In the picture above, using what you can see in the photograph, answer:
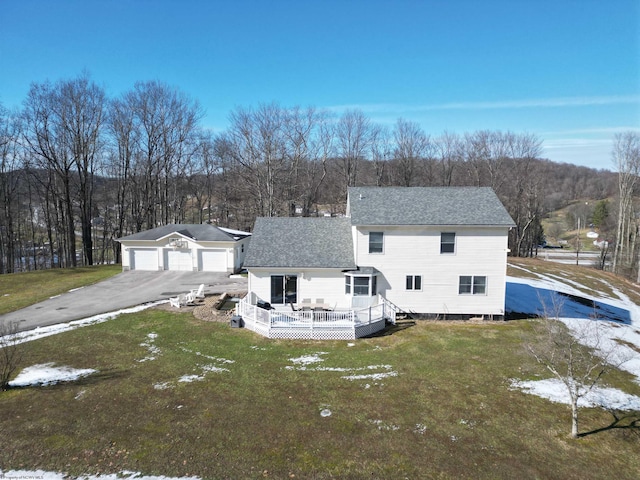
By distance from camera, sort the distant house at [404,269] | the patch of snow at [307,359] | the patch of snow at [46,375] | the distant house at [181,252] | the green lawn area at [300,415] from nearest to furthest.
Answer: the green lawn area at [300,415] → the patch of snow at [46,375] → the patch of snow at [307,359] → the distant house at [404,269] → the distant house at [181,252]

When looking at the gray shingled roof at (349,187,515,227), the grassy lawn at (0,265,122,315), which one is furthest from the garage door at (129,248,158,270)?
the gray shingled roof at (349,187,515,227)

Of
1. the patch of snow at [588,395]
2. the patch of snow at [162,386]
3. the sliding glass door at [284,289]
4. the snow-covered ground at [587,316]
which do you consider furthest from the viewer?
the sliding glass door at [284,289]

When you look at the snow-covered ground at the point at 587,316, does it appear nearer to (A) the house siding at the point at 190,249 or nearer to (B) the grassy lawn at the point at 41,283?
(A) the house siding at the point at 190,249

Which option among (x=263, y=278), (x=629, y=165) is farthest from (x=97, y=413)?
(x=629, y=165)

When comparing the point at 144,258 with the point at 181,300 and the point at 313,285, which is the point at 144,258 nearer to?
the point at 181,300

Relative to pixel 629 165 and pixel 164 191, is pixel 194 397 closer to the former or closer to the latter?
pixel 164 191

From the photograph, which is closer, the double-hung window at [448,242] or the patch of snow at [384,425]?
the patch of snow at [384,425]

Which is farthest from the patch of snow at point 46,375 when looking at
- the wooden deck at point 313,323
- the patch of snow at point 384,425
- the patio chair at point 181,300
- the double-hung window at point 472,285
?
the double-hung window at point 472,285
